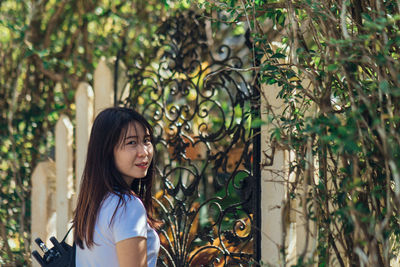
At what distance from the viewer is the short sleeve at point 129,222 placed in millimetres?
2137

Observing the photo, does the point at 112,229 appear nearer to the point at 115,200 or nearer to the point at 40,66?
the point at 115,200

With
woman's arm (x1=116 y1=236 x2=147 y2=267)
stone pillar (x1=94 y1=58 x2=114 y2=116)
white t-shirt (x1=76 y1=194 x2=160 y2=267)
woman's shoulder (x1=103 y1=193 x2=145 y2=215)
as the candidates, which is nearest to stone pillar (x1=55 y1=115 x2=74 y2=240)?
stone pillar (x1=94 y1=58 x2=114 y2=116)

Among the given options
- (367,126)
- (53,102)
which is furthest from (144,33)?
(367,126)

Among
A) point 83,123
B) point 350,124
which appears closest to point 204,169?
point 83,123

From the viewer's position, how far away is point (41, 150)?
468 centimetres

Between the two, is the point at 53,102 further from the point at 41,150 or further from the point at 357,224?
the point at 357,224

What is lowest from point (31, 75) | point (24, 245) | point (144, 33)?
point (24, 245)

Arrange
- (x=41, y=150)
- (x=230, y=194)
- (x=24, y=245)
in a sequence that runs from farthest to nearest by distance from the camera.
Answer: (x=41, y=150) → (x=24, y=245) → (x=230, y=194)

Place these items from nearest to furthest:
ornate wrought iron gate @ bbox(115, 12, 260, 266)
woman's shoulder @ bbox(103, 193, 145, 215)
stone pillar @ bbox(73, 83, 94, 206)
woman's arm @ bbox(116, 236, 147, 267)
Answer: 1. woman's arm @ bbox(116, 236, 147, 267)
2. woman's shoulder @ bbox(103, 193, 145, 215)
3. ornate wrought iron gate @ bbox(115, 12, 260, 266)
4. stone pillar @ bbox(73, 83, 94, 206)

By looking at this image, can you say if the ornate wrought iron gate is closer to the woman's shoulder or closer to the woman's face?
the woman's face

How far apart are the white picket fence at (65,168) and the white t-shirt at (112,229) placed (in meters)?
1.68

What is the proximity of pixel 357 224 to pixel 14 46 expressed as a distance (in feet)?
13.1

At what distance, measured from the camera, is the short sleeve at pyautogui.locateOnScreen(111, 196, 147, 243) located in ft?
7.01

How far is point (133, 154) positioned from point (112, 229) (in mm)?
354
